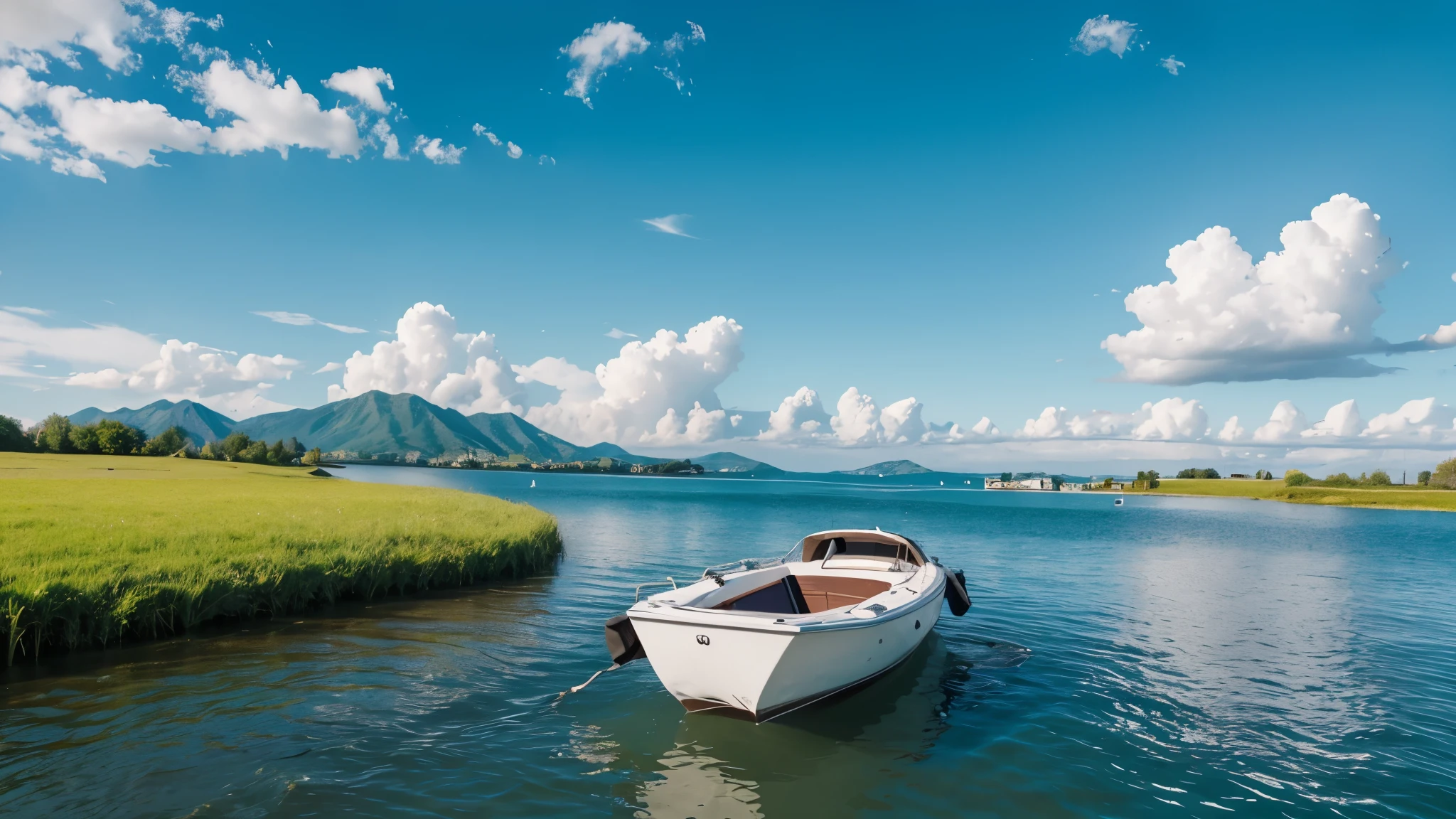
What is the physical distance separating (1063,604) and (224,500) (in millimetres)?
35021

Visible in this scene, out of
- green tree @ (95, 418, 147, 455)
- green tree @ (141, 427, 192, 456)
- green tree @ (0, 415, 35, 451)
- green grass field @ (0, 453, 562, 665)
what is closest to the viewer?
green grass field @ (0, 453, 562, 665)

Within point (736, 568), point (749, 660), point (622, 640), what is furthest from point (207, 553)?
point (749, 660)

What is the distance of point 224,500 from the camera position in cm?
2902

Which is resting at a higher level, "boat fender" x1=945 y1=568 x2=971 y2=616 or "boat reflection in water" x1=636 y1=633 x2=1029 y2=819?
"boat fender" x1=945 y1=568 x2=971 y2=616

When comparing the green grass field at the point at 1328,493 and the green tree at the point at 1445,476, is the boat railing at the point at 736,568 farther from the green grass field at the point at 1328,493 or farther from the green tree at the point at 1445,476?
the green tree at the point at 1445,476

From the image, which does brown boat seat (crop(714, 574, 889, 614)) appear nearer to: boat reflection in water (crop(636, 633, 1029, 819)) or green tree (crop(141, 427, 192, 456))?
boat reflection in water (crop(636, 633, 1029, 819))

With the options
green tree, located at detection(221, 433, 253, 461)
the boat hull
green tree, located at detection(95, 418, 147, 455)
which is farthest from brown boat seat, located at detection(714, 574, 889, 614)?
green tree, located at detection(221, 433, 253, 461)

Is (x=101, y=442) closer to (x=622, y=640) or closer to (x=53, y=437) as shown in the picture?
(x=53, y=437)

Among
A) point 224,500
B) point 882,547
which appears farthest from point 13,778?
point 224,500

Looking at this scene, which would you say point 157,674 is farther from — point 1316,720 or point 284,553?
point 1316,720

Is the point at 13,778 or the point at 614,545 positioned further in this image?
the point at 614,545

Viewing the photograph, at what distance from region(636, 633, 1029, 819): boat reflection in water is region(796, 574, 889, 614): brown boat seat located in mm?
2327

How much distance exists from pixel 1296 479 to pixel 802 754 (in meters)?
174

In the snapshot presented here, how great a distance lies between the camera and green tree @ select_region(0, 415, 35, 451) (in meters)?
79.7
